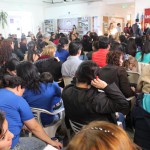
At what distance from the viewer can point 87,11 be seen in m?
13.0

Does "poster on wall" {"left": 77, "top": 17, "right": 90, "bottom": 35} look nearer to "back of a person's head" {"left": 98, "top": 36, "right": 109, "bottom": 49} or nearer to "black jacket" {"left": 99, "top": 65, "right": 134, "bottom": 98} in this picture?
"back of a person's head" {"left": 98, "top": 36, "right": 109, "bottom": 49}

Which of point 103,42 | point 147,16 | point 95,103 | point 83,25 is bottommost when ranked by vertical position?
point 95,103

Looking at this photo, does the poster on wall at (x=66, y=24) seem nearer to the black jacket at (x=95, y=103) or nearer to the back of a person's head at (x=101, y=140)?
the black jacket at (x=95, y=103)

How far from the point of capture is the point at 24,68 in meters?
2.44

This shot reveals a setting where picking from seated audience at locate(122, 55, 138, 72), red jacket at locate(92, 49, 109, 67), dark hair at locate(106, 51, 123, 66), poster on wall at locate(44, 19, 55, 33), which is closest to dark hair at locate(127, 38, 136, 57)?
red jacket at locate(92, 49, 109, 67)

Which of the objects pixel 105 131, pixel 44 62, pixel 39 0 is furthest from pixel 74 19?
pixel 105 131

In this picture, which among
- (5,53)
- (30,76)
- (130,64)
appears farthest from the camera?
(5,53)

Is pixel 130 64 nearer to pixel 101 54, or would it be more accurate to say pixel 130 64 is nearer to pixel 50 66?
pixel 101 54

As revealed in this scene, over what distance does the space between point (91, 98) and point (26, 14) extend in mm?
13043

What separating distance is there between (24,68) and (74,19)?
37.9ft

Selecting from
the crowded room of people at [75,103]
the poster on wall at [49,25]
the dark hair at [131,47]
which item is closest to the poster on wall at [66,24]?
the poster on wall at [49,25]

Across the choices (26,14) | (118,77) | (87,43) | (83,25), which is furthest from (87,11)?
(118,77)

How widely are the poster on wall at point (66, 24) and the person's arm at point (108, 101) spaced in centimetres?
1191

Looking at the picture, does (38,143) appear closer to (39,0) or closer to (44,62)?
(44,62)
